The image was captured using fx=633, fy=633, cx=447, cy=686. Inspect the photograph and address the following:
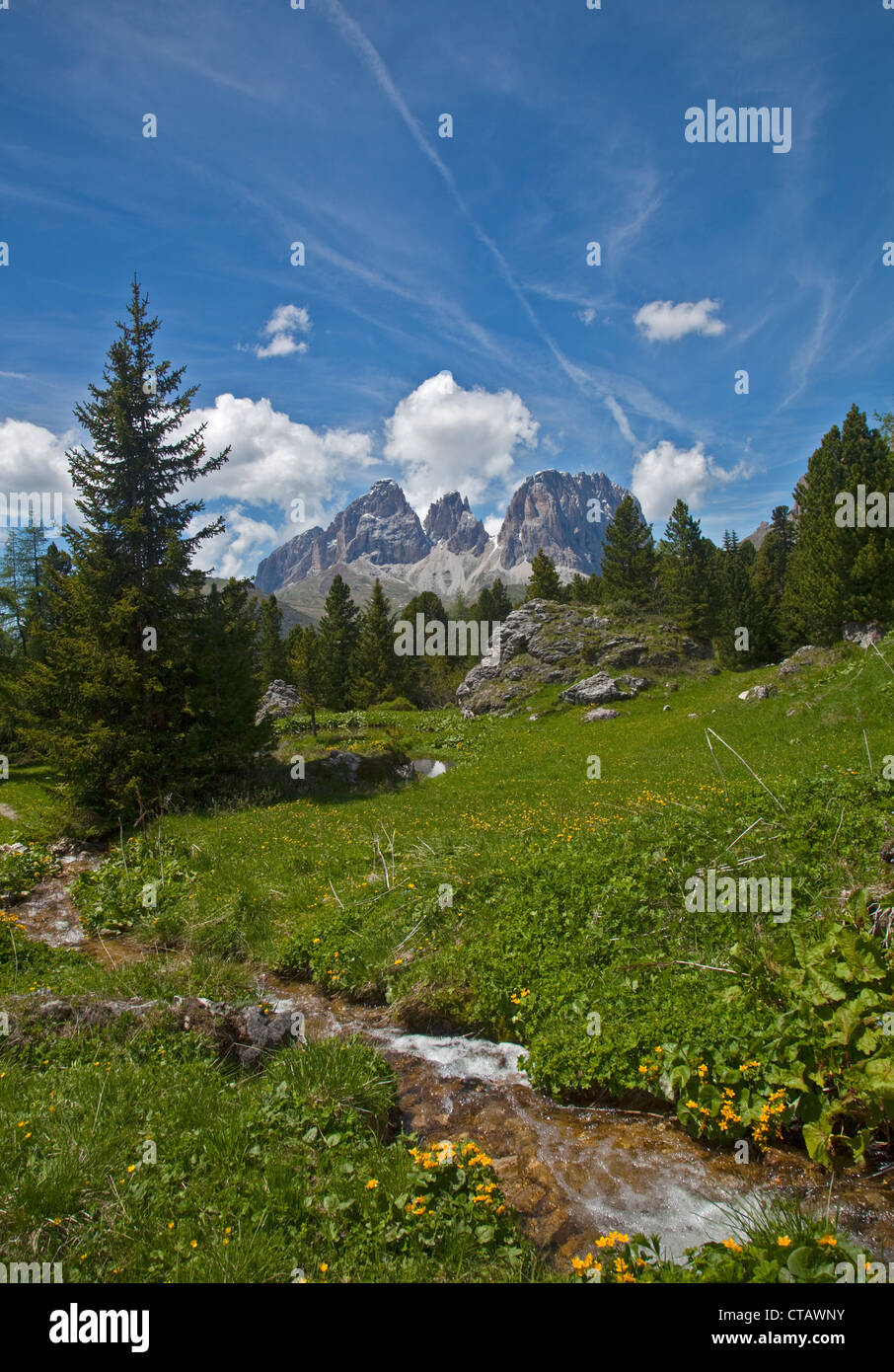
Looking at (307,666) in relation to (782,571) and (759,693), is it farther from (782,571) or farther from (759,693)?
(782,571)

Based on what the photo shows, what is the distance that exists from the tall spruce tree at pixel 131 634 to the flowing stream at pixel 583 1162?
14.1m

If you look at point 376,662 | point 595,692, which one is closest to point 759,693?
point 595,692

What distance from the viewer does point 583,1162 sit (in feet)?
18.4

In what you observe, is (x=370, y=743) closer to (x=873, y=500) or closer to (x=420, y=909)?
(x=420, y=909)

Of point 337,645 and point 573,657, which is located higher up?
point 337,645

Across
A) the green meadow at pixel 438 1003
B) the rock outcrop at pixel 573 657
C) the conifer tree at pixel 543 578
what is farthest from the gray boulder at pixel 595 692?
the conifer tree at pixel 543 578

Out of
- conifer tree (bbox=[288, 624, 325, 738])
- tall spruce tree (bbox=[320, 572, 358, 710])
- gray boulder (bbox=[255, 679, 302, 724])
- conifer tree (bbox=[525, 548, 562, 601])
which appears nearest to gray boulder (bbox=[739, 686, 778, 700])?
gray boulder (bbox=[255, 679, 302, 724])

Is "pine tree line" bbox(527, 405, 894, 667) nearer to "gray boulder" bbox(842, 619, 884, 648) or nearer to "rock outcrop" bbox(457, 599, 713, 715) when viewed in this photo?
"gray boulder" bbox(842, 619, 884, 648)

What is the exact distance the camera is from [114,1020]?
7.35 meters

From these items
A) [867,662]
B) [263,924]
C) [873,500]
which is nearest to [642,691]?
Answer: [867,662]

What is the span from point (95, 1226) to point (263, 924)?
672 centimetres

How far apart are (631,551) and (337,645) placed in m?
32.9

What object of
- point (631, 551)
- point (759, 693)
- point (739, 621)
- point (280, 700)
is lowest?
point (759, 693)

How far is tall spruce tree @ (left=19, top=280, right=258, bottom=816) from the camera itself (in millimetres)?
19250
